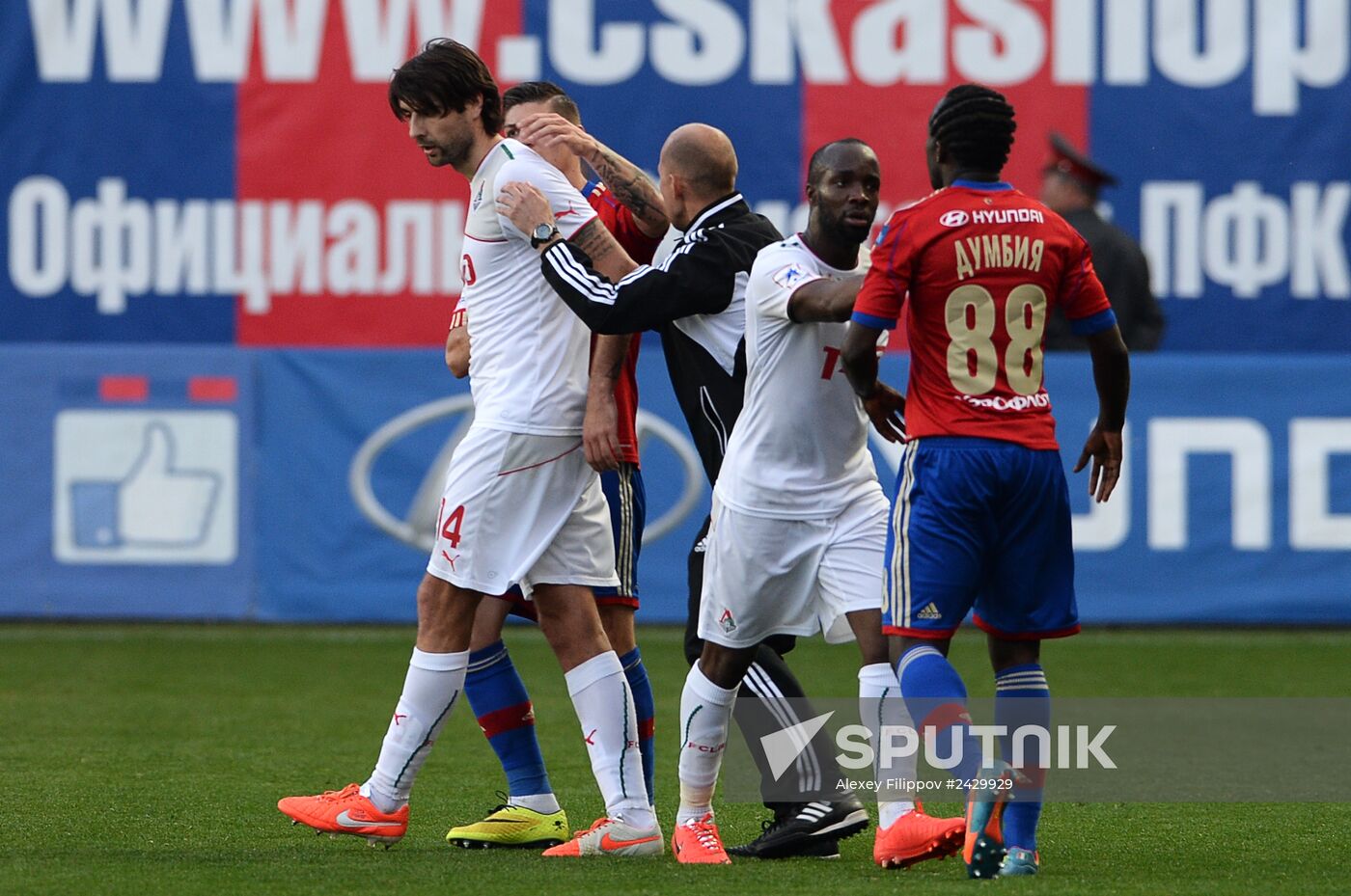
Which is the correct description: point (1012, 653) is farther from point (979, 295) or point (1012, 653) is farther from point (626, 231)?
point (626, 231)

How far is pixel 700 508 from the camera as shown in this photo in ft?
34.9

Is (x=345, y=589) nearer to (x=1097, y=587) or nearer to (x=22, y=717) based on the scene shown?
(x=22, y=717)

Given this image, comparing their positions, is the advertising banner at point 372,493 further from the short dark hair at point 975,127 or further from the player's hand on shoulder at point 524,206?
the short dark hair at point 975,127

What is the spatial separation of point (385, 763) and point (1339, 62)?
28.2 ft

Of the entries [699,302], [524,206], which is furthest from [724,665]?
[524,206]

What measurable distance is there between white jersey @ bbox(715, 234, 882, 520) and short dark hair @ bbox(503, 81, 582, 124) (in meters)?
1.03

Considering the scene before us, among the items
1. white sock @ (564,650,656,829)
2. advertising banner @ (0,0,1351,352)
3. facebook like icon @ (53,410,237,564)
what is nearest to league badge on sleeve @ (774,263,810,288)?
white sock @ (564,650,656,829)

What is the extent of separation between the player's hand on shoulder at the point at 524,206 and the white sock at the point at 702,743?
1.18 meters

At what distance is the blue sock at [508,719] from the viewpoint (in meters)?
5.43

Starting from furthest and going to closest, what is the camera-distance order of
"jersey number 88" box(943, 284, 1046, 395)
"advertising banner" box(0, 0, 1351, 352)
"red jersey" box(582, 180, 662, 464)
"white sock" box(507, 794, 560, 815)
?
"advertising banner" box(0, 0, 1351, 352)
"red jersey" box(582, 180, 662, 464)
"white sock" box(507, 794, 560, 815)
"jersey number 88" box(943, 284, 1046, 395)

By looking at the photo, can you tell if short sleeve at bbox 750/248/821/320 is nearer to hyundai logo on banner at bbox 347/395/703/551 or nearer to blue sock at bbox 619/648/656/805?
blue sock at bbox 619/648/656/805

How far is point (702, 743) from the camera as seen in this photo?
5.05 m

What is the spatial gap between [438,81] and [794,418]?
1234mm

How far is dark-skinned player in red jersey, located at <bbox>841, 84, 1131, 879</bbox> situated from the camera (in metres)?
4.57
